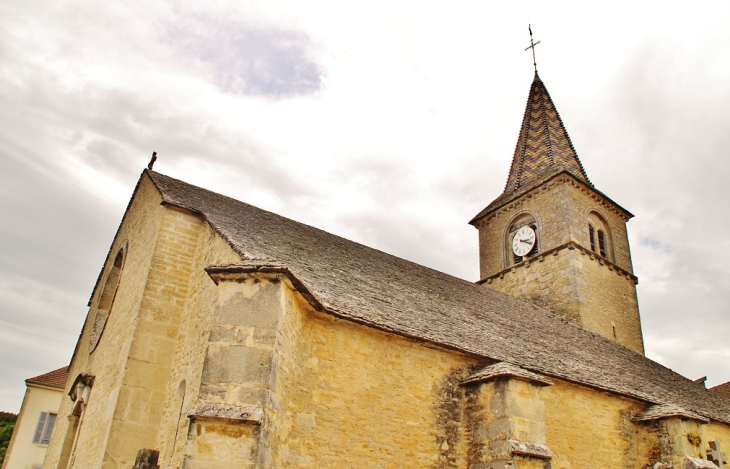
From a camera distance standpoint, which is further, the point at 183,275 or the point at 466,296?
the point at 466,296

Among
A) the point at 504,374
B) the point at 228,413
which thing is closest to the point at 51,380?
the point at 228,413

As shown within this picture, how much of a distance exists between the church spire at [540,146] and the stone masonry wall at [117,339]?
14669 millimetres

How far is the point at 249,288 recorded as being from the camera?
680cm

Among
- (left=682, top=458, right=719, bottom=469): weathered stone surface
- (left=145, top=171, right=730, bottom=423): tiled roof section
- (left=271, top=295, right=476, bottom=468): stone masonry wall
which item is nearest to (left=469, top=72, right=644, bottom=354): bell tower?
(left=145, top=171, right=730, bottom=423): tiled roof section

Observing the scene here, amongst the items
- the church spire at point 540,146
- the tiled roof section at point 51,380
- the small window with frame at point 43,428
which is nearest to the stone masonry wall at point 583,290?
the church spire at point 540,146

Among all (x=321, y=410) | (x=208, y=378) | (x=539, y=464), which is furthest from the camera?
(x=539, y=464)

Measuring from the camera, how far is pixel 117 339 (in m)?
9.84

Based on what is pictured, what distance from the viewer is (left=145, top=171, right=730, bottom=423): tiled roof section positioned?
28.9ft

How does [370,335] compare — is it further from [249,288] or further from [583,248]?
[583,248]

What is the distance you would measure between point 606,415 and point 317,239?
7.17m

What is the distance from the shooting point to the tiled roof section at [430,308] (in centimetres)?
882

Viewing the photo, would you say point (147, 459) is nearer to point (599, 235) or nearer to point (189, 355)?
point (189, 355)

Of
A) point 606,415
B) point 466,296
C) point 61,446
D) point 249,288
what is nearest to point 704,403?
point 606,415

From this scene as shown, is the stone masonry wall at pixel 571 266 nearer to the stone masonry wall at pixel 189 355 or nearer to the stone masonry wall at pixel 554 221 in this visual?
the stone masonry wall at pixel 554 221
